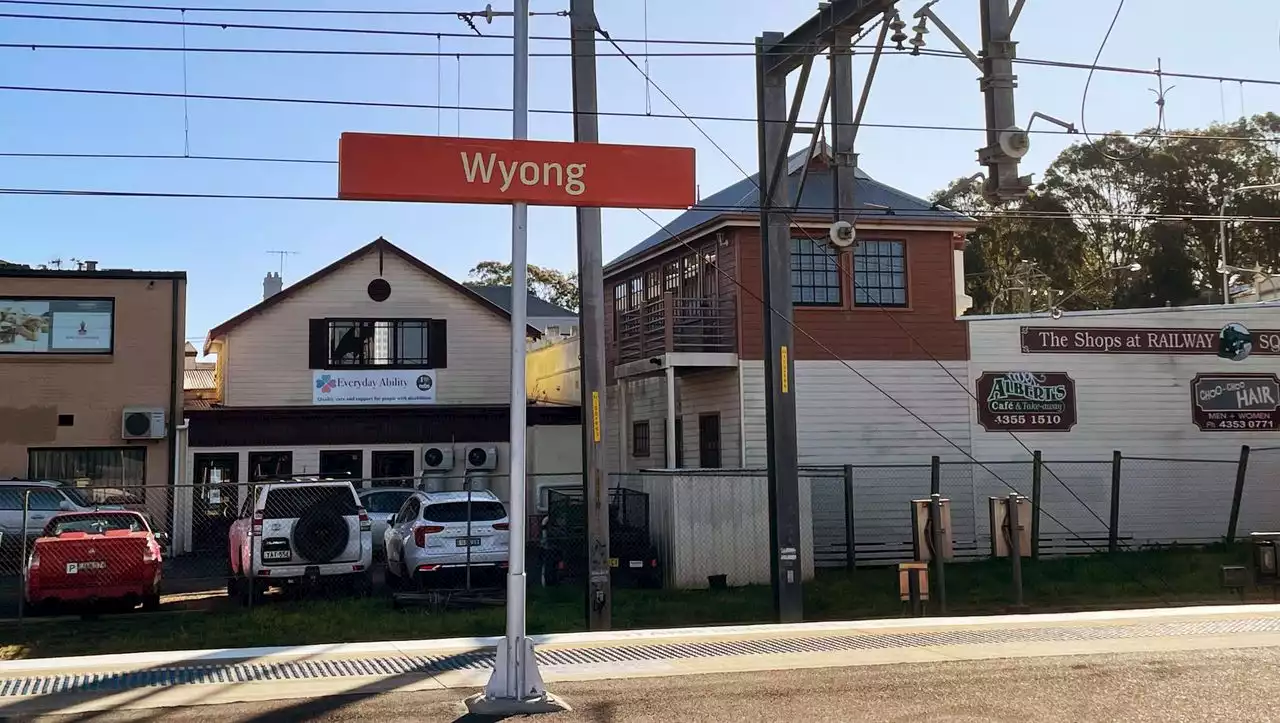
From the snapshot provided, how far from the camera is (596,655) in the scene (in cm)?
1108

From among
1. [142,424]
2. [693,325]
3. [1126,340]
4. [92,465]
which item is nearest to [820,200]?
[693,325]

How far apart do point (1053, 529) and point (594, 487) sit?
492 inches

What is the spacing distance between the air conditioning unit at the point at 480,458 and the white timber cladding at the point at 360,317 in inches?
66.3

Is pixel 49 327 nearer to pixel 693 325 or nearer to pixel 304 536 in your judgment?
pixel 304 536

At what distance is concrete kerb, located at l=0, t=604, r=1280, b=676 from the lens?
10.5 m

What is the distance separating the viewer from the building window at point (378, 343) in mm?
29516

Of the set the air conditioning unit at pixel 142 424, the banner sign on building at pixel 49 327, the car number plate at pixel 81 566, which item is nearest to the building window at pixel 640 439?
the air conditioning unit at pixel 142 424

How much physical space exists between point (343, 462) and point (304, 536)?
11.6 meters

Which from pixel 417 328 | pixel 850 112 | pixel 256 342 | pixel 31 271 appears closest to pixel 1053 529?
pixel 850 112

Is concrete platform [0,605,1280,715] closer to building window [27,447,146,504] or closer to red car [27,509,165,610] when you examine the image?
red car [27,509,165,610]

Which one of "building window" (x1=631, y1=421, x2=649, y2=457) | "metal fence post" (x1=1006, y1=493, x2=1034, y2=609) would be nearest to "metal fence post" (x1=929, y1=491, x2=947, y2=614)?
"metal fence post" (x1=1006, y1=493, x2=1034, y2=609)

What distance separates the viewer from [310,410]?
91.9 ft

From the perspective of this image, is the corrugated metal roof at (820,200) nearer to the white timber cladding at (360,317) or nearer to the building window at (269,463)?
the white timber cladding at (360,317)

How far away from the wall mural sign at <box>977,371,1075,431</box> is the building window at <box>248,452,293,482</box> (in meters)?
15.5
